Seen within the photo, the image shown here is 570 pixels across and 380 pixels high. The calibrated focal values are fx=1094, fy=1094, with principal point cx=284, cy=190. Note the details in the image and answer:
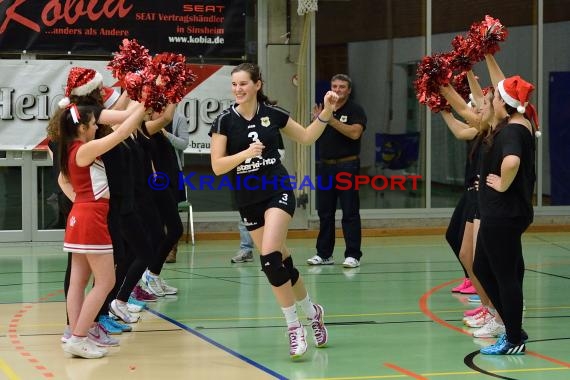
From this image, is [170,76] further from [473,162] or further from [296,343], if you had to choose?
[473,162]

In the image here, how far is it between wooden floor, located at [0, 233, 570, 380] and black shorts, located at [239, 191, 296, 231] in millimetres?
896

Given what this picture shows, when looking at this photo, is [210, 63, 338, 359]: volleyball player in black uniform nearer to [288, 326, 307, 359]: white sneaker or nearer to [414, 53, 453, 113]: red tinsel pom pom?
[288, 326, 307, 359]: white sneaker

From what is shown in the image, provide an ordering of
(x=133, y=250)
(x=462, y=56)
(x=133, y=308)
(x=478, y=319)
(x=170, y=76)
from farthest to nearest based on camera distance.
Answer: (x=133, y=308) < (x=478, y=319) < (x=133, y=250) < (x=462, y=56) < (x=170, y=76)

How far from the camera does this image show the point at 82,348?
23.6ft

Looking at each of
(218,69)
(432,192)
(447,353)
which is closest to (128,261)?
(447,353)

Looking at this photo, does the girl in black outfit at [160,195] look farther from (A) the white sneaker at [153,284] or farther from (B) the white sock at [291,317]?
(B) the white sock at [291,317]

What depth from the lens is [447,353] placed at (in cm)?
742

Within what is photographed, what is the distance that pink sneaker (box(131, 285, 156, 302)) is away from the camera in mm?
9688

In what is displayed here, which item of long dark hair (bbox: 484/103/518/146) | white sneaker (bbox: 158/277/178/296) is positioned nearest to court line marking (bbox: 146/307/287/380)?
white sneaker (bbox: 158/277/178/296)

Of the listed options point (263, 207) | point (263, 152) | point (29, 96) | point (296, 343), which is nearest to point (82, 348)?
point (296, 343)

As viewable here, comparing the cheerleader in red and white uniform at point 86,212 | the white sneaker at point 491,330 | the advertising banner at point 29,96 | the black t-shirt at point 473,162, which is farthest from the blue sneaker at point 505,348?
the advertising banner at point 29,96

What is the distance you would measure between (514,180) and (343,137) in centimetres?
516

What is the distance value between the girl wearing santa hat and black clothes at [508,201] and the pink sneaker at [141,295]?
11.6 ft

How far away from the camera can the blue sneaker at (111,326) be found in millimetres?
8164
